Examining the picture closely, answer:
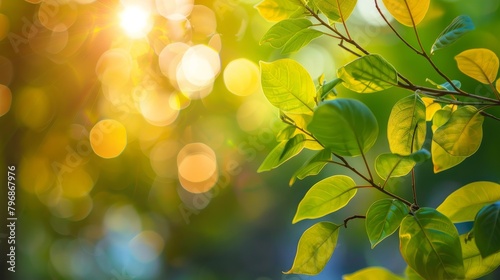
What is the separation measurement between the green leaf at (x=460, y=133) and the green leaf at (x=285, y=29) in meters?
0.12

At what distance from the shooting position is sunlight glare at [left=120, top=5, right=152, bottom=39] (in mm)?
1414

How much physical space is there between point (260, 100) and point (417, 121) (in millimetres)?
1178

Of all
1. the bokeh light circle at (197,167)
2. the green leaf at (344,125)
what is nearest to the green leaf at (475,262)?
the green leaf at (344,125)

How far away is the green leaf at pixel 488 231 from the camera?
25 cm

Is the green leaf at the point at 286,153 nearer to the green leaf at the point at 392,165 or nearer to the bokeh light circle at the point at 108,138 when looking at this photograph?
the green leaf at the point at 392,165

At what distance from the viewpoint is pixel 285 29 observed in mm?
336

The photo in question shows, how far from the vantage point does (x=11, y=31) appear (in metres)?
1.36

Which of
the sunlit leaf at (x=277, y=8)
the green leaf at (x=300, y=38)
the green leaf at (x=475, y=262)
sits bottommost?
the green leaf at (x=475, y=262)

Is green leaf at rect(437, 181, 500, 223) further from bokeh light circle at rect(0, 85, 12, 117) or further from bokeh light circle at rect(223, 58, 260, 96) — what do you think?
bokeh light circle at rect(0, 85, 12, 117)

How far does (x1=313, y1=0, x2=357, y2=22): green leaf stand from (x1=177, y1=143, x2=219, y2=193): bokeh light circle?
116cm

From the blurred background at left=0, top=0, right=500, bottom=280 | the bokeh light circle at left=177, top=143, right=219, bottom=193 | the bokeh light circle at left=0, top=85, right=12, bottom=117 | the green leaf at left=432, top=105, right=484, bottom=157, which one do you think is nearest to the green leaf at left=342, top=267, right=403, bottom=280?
the green leaf at left=432, top=105, right=484, bottom=157

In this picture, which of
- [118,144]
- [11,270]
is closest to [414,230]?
[11,270]

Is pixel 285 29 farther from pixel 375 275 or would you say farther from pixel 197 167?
pixel 197 167

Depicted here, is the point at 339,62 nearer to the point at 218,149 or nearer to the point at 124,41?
the point at 218,149
